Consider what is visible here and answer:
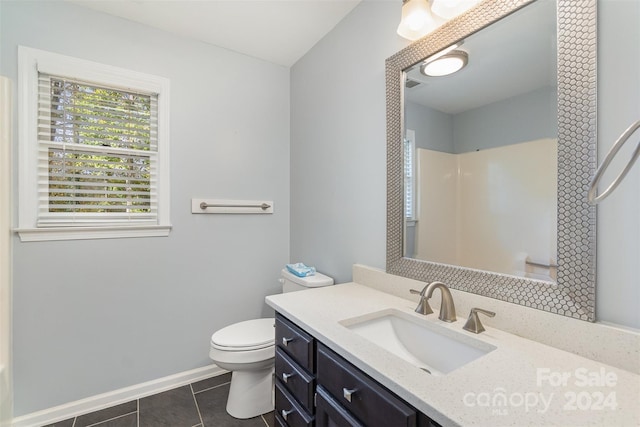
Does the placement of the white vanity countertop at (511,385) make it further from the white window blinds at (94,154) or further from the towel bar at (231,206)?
the white window blinds at (94,154)

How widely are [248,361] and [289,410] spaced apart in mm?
519

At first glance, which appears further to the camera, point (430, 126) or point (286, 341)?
point (430, 126)

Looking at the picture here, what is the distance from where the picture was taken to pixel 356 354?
83 cm

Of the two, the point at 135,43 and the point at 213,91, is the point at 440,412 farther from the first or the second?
the point at 135,43

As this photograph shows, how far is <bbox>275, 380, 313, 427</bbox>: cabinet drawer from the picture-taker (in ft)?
3.55

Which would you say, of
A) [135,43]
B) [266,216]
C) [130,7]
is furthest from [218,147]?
[130,7]

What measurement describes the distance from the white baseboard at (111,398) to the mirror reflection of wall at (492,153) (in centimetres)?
179

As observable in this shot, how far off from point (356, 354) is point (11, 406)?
2.03 metres

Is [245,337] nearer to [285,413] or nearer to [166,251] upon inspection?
[285,413]

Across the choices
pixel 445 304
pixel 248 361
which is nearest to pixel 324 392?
pixel 445 304

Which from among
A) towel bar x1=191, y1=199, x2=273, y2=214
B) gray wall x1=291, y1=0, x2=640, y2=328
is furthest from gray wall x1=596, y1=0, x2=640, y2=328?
towel bar x1=191, y1=199, x2=273, y2=214

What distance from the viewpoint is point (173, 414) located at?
5.65 ft

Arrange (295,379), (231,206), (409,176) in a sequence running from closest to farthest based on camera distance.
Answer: (295,379), (409,176), (231,206)

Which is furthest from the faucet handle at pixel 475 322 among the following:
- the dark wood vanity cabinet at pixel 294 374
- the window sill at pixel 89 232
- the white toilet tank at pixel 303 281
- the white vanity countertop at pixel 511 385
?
the window sill at pixel 89 232
